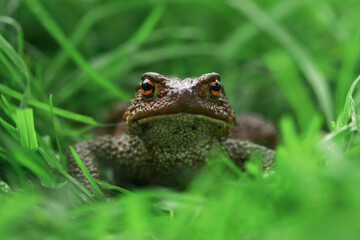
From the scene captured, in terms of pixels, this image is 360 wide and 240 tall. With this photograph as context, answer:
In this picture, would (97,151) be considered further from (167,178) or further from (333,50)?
(333,50)

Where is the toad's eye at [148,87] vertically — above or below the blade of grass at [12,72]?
below

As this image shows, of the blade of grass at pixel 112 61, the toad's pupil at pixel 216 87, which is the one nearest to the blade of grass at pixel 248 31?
the blade of grass at pixel 112 61

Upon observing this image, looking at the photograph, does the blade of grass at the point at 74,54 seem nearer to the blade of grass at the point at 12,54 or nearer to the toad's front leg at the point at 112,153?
the toad's front leg at the point at 112,153

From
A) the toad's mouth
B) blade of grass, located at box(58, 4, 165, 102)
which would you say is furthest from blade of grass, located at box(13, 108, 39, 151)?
blade of grass, located at box(58, 4, 165, 102)

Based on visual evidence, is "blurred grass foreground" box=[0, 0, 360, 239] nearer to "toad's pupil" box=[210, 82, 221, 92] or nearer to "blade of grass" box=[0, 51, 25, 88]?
"blade of grass" box=[0, 51, 25, 88]

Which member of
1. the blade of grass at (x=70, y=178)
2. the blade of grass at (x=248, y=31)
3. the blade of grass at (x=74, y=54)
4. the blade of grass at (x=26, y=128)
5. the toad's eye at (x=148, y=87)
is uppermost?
the blade of grass at (x=248, y=31)

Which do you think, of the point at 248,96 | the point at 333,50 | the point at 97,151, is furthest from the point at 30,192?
the point at 333,50
